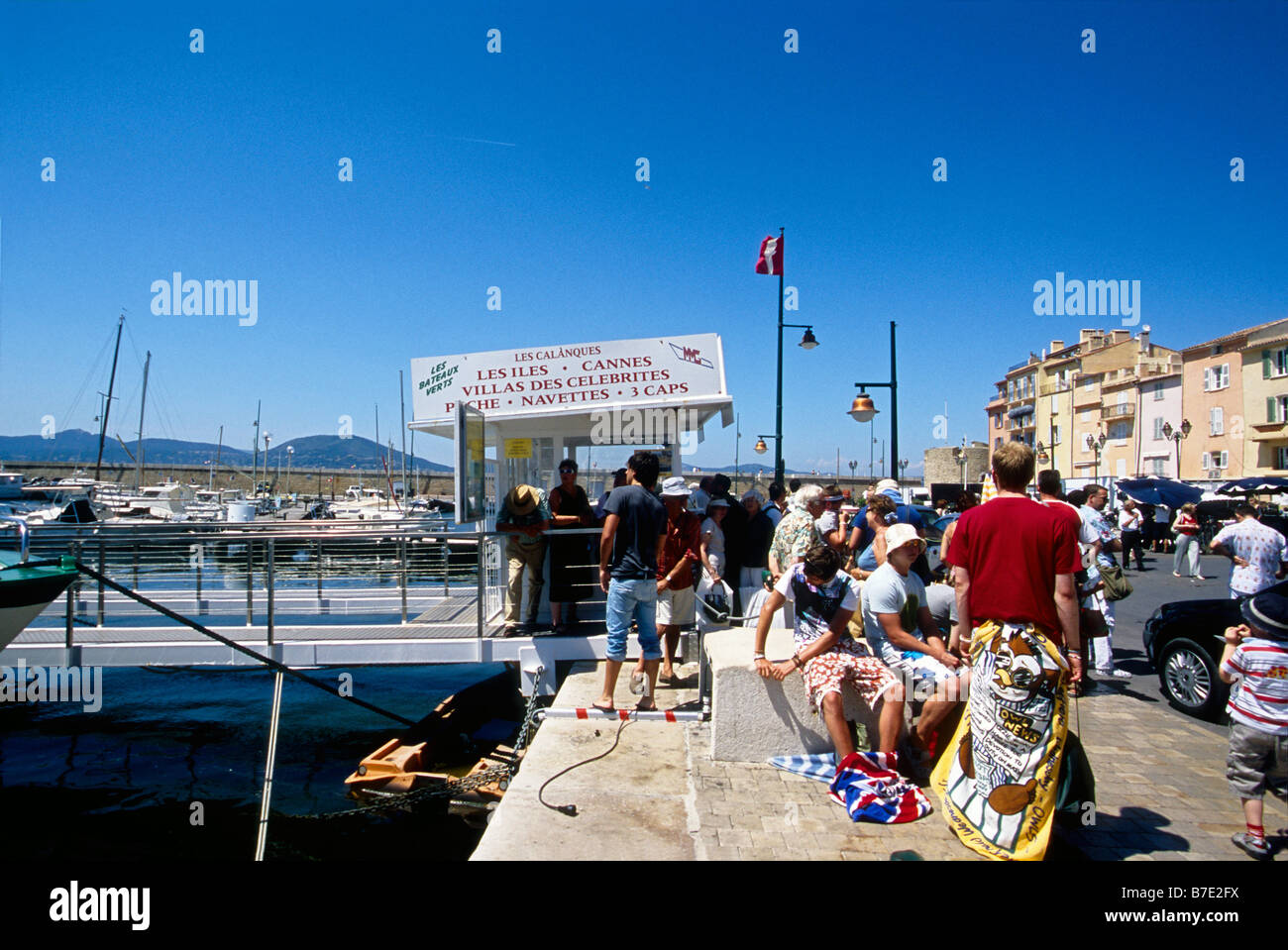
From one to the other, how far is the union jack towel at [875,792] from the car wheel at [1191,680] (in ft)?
12.9

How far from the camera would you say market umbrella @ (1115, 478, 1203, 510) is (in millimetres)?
25875

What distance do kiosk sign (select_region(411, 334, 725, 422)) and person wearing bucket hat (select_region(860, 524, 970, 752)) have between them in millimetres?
3932

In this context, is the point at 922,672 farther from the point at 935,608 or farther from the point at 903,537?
the point at 935,608

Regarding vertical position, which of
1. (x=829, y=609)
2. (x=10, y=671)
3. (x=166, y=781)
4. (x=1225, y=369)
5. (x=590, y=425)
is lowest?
(x=166, y=781)

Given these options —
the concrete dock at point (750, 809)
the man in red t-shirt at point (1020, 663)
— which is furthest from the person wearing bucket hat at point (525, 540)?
the man in red t-shirt at point (1020, 663)

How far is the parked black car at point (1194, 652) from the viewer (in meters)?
6.59

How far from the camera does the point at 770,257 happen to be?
17.7 meters

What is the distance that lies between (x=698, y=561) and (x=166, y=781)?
21.3 feet

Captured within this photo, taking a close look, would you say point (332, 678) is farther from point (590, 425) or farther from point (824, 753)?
point (824, 753)

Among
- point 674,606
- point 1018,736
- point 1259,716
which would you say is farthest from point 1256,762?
point 674,606

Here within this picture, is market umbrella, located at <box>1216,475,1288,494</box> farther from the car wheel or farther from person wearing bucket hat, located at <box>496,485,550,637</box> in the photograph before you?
person wearing bucket hat, located at <box>496,485,550,637</box>
